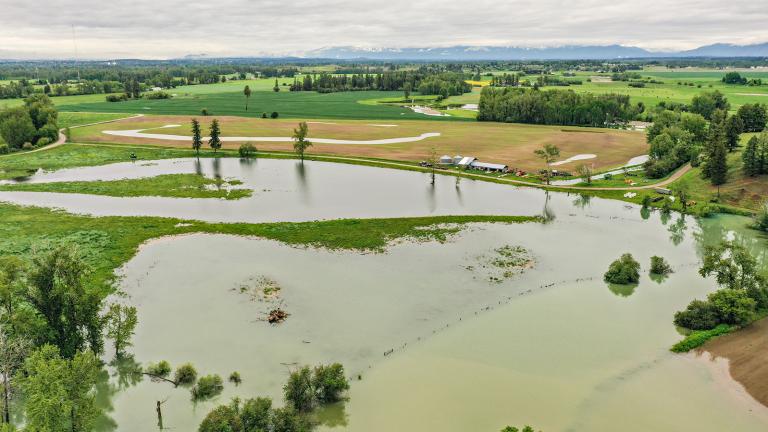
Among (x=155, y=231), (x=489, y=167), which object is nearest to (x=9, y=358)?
(x=155, y=231)

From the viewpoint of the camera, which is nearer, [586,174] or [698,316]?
[698,316]

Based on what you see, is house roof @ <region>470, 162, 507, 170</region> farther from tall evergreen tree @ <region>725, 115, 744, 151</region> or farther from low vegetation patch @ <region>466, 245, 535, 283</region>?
tall evergreen tree @ <region>725, 115, 744, 151</region>

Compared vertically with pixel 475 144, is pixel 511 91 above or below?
above

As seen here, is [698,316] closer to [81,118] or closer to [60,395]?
[60,395]

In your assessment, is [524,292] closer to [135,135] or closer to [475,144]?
[475,144]

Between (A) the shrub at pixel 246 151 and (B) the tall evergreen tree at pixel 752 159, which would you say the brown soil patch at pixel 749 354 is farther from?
(A) the shrub at pixel 246 151

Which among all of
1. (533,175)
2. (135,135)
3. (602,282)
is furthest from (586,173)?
(135,135)
